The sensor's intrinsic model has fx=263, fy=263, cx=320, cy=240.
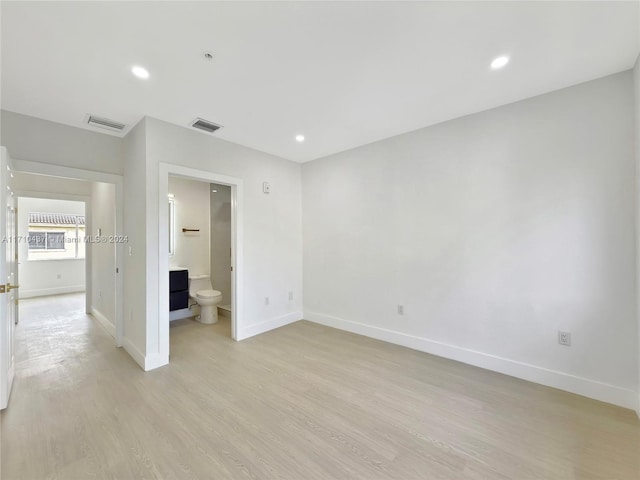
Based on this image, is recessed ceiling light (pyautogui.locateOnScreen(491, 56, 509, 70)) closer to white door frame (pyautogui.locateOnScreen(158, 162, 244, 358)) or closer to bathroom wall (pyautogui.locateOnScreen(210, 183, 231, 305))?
Result: white door frame (pyautogui.locateOnScreen(158, 162, 244, 358))

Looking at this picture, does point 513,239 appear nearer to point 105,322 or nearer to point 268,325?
point 268,325

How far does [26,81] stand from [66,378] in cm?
269

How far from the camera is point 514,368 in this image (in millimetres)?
2576

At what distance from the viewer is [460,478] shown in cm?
148

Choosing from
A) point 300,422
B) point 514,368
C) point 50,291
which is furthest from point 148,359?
point 50,291

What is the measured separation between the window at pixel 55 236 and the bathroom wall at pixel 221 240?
4.14 m

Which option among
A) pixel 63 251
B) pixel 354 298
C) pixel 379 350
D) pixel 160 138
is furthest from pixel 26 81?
pixel 63 251

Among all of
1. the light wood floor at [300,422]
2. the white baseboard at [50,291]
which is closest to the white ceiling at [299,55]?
the light wood floor at [300,422]

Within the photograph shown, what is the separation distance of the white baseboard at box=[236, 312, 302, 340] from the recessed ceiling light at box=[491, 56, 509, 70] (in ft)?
12.6

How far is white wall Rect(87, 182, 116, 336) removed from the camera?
144 inches

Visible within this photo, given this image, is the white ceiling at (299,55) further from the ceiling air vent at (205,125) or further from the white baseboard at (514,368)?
the white baseboard at (514,368)

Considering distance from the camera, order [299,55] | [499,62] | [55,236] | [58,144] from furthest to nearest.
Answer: [55,236] → [58,144] → [499,62] → [299,55]

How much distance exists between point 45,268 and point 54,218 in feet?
4.20

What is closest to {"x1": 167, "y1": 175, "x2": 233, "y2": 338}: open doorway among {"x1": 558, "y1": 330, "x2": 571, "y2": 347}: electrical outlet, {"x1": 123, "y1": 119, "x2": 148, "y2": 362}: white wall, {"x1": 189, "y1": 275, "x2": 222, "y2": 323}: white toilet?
{"x1": 189, "y1": 275, "x2": 222, "y2": 323}: white toilet
